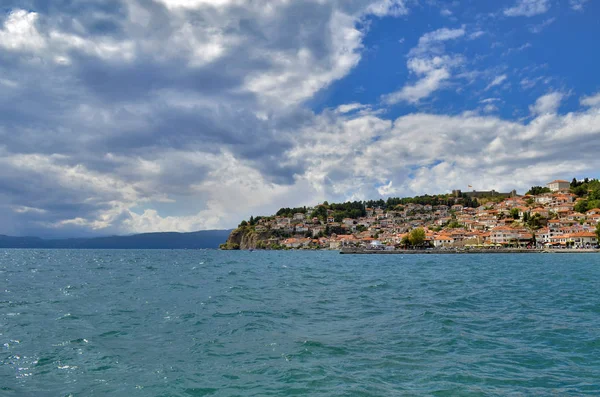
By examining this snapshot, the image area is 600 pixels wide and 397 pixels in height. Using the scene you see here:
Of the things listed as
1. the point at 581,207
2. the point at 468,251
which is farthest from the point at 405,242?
the point at 581,207

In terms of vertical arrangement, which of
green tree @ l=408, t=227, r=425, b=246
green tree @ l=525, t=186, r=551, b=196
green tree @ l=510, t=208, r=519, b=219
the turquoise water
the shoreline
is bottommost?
the shoreline

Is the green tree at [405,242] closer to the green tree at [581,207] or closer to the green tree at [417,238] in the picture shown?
the green tree at [417,238]

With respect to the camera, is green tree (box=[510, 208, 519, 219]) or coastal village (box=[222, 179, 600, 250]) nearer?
coastal village (box=[222, 179, 600, 250])

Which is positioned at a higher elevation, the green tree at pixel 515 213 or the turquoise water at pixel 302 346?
the green tree at pixel 515 213

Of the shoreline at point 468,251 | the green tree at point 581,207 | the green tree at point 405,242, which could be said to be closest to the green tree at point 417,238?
the green tree at point 405,242

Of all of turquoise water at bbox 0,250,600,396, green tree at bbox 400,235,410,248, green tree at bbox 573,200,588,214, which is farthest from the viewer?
green tree at bbox 573,200,588,214

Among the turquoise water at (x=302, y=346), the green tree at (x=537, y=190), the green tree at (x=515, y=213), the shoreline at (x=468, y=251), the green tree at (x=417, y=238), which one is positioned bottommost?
the shoreline at (x=468, y=251)

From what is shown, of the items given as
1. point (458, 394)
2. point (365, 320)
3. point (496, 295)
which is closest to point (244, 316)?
point (365, 320)

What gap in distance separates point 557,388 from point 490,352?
2608mm

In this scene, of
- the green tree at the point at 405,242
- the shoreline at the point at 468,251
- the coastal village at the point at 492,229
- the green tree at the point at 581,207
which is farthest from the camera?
the green tree at the point at 581,207

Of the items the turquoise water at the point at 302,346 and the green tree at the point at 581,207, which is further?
the green tree at the point at 581,207

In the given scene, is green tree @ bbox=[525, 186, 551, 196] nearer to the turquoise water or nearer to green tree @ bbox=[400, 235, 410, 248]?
green tree @ bbox=[400, 235, 410, 248]

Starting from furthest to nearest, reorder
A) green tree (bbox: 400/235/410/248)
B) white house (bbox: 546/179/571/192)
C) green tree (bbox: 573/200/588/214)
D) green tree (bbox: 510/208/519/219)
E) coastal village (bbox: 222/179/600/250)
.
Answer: white house (bbox: 546/179/571/192) < green tree (bbox: 510/208/519/219) < green tree (bbox: 573/200/588/214) < green tree (bbox: 400/235/410/248) < coastal village (bbox: 222/179/600/250)

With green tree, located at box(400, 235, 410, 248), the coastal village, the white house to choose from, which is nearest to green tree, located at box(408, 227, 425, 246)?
the coastal village
